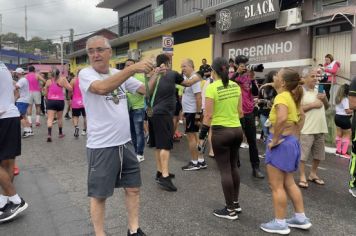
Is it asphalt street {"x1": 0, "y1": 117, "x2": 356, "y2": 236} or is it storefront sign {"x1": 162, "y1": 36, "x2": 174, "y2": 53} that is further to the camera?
storefront sign {"x1": 162, "y1": 36, "x2": 174, "y2": 53}

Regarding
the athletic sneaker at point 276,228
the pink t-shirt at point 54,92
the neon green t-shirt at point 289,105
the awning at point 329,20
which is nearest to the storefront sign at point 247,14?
the awning at point 329,20

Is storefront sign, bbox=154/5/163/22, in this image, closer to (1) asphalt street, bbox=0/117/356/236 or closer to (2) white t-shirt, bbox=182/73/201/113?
(2) white t-shirt, bbox=182/73/201/113

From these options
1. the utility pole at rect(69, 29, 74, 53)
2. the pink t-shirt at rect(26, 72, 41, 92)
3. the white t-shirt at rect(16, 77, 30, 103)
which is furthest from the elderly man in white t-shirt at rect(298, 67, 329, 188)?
the utility pole at rect(69, 29, 74, 53)

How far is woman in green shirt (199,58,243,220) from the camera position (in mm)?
4535

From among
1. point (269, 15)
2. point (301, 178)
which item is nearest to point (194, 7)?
point (269, 15)

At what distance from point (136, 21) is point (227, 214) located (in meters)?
26.7

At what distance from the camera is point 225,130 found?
15.1ft

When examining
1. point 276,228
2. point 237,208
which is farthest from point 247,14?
point 276,228

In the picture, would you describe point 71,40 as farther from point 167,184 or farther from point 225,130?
point 225,130

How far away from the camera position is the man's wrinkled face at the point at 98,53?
3.38 metres

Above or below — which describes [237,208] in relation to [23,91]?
below

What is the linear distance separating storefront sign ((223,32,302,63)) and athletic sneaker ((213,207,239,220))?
10644 mm

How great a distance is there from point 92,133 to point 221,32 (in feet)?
51.1

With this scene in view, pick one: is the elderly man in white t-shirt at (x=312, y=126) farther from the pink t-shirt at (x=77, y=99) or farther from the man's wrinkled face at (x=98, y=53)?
the pink t-shirt at (x=77, y=99)
